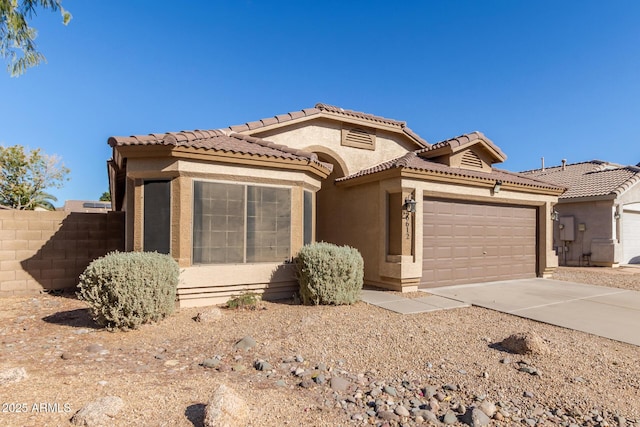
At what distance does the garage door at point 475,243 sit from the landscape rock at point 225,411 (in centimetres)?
769

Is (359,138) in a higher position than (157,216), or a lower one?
higher

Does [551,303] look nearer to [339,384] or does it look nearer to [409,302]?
[409,302]

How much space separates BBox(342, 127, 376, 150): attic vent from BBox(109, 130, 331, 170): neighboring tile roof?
288 cm

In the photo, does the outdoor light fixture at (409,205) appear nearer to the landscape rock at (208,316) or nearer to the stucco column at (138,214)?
the landscape rock at (208,316)

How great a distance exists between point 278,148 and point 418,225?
168 inches

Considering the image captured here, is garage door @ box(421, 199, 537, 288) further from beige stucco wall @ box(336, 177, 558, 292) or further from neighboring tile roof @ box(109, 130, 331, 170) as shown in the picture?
neighboring tile roof @ box(109, 130, 331, 170)

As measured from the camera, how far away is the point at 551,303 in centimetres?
823

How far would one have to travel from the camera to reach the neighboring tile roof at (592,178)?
1708 cm

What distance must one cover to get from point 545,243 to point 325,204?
25.7ft

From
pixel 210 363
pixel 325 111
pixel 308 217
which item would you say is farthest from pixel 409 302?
pixel 325 111

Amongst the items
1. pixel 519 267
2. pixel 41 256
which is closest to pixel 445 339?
pixel 519 267

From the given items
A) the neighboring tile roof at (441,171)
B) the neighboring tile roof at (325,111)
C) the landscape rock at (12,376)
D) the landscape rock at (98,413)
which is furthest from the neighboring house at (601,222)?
the landscape rock at (12,376)

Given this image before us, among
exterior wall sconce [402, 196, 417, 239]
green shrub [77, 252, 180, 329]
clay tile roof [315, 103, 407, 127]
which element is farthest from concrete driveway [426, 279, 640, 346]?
green shrub [77, 252, 180, 329]

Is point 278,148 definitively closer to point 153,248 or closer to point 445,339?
point 153,248
